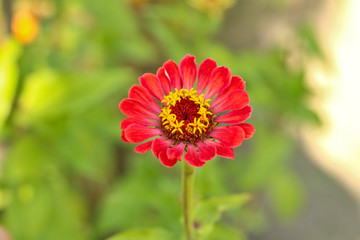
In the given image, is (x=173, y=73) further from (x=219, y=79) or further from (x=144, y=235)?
(x=144, y=235)

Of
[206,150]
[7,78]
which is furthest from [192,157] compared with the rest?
[7,78]

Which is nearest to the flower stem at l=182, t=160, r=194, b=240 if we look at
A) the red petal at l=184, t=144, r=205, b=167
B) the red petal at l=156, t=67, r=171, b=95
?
the red petal at l=184, t=144, r=205, b=167

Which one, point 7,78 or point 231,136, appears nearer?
point 231,136

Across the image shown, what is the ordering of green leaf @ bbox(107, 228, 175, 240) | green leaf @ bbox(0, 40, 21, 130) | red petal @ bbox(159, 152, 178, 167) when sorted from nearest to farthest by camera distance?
red petal @ bbox(159, 152, 178, 167) → green leaf @ bbox(107, 228, 175, 240) → green leaf @ bbox(0, 40, 21, 130)

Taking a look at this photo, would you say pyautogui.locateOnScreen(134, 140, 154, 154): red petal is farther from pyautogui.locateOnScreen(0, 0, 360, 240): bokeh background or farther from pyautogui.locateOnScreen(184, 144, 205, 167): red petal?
pyautogui.locateOnScreen(0, 0, 360, 240): bokeh background

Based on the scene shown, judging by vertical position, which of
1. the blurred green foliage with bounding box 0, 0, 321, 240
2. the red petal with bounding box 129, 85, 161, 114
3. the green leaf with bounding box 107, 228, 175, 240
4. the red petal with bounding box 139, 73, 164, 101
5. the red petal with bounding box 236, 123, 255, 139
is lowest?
the green leaf with bounding box 107, 228, 175, 240

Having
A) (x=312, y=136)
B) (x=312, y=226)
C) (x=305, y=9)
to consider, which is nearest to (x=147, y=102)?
(x=312, y=226)

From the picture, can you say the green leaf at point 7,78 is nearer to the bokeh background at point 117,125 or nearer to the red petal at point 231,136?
the bokeh background at point 117,125
